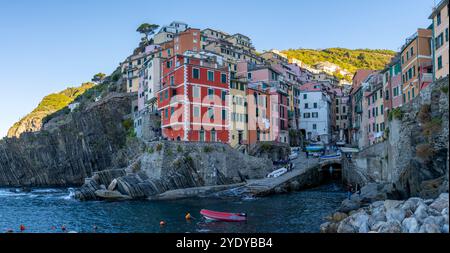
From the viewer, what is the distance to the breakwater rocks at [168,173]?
55.0m

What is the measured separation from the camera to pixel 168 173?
56781 millimetres

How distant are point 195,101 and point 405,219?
44.7m

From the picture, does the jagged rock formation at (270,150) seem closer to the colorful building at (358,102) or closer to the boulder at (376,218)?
the colorful building at (358,102)

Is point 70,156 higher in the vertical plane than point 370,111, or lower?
lower

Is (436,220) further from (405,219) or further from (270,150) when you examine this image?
(270,150)

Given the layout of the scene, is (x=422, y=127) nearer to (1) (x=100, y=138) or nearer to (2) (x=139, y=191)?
(2) (x=139, y=191)

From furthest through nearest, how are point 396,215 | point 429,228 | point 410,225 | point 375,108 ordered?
1. point 375,108
2. point 396,215
3. point 410,225
4. point 429,228

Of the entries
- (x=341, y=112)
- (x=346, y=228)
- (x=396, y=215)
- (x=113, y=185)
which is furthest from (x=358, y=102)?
(x=396, y=215)

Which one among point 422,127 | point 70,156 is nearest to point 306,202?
point 422,127

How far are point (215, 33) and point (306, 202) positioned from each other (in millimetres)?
87806

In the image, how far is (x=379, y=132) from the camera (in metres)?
67.7
